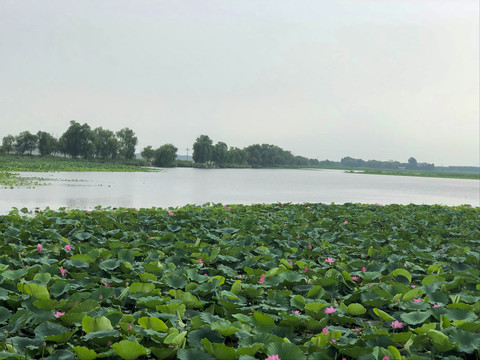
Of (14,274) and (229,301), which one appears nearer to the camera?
(229,301)

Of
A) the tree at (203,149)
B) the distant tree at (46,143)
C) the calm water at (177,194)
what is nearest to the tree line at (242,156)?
the tree at (203,149)

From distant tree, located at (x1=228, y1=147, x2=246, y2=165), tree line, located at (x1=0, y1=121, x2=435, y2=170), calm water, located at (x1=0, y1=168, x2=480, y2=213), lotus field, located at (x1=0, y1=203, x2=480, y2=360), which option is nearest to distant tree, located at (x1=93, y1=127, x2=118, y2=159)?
tree line, located at (x1=0, y1=121, x2=435, y2=170)

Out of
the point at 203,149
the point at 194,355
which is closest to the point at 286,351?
the point at 194,355

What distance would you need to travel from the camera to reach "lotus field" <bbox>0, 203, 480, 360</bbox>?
2.04 meters

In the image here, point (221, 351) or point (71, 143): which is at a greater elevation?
point (71, 143)

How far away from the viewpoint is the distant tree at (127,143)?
71500mm

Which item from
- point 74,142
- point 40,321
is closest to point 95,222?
point 40,321

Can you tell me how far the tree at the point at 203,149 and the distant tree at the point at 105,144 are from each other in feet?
66.5

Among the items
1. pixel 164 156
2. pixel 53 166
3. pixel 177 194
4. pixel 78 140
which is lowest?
pixel 177 194

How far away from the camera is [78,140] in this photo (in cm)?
6669

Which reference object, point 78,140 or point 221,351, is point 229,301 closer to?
point 221,351

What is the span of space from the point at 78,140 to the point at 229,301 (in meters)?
69.7

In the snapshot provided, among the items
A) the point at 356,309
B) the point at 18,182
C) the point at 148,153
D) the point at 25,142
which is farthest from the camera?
the point at 148,153

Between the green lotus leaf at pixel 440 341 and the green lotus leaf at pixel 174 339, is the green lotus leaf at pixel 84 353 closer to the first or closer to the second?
the green lotus leaf at pixel 174 339
